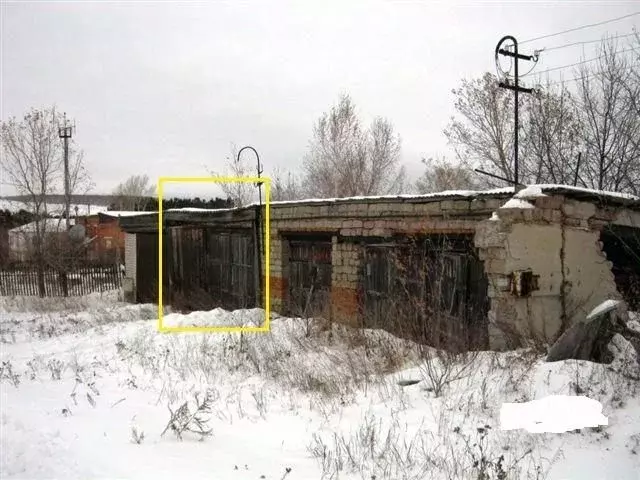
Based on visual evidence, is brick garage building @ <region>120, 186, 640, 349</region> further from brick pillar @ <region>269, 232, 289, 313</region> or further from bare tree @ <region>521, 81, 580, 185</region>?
bare tree @ <region>521, 81, 580, 185</region>

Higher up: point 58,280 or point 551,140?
point 551,140

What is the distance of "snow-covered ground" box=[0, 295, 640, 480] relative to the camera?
3574 mm

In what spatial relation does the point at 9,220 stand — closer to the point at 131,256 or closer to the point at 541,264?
the point at 131,256

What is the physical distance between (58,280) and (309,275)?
1285cm

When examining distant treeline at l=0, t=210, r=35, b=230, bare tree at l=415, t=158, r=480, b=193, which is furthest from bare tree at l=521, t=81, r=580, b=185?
distant treeline at l=0, t=210, r=35, b=230

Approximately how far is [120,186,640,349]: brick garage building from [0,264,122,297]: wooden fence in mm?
10123

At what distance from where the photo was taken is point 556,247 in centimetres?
→ 657

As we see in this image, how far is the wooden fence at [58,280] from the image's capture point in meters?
18.7

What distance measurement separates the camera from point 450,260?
7312 mm

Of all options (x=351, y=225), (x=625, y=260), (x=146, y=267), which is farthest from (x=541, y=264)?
(x=146, y=267)

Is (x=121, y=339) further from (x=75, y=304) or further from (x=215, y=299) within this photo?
(x=75, y=304)

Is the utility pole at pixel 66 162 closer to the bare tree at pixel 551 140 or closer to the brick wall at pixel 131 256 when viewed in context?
the brick wall at pixel 131 256

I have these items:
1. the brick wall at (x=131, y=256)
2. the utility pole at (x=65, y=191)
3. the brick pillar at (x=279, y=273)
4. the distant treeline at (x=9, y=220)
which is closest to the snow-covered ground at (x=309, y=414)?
the brick pillar at (x=279, y=273)

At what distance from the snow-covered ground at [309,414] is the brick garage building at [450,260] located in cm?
78
